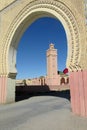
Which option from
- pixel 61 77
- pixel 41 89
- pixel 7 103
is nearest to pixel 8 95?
pixel 7 103

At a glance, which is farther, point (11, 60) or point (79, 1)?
point (11, 60)

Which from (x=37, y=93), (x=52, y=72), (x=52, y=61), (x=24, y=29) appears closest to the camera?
(x=24, y=29)

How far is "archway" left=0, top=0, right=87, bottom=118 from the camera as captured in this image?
5.56m

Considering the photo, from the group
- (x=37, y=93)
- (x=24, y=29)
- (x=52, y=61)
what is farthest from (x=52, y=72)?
(x=24, y=29)

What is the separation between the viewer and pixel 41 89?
2534 cm

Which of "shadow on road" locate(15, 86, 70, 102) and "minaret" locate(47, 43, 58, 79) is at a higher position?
"minaret" locate(47, 43, 58, 79)

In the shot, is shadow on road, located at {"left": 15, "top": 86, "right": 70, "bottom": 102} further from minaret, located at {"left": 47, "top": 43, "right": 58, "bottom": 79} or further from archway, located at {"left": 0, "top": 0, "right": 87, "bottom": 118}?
minaret, located at {"left": 47, "top": 43, "right": 58, "bottom": 79}

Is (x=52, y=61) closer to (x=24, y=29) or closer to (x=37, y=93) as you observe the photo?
(x=37, y=93)

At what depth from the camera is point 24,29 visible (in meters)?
9.05

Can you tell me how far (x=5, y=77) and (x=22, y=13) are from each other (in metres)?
3.12

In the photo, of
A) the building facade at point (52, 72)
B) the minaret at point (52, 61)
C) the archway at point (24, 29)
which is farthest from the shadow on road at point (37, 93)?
the minaret at point (52, 61)

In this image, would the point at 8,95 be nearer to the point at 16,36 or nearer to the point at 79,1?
the point at 16,36

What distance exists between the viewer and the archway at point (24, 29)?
5559 mm

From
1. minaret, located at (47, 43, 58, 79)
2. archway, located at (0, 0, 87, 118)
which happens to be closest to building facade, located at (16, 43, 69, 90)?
minaret, located at (47, 43, 58, 79)
